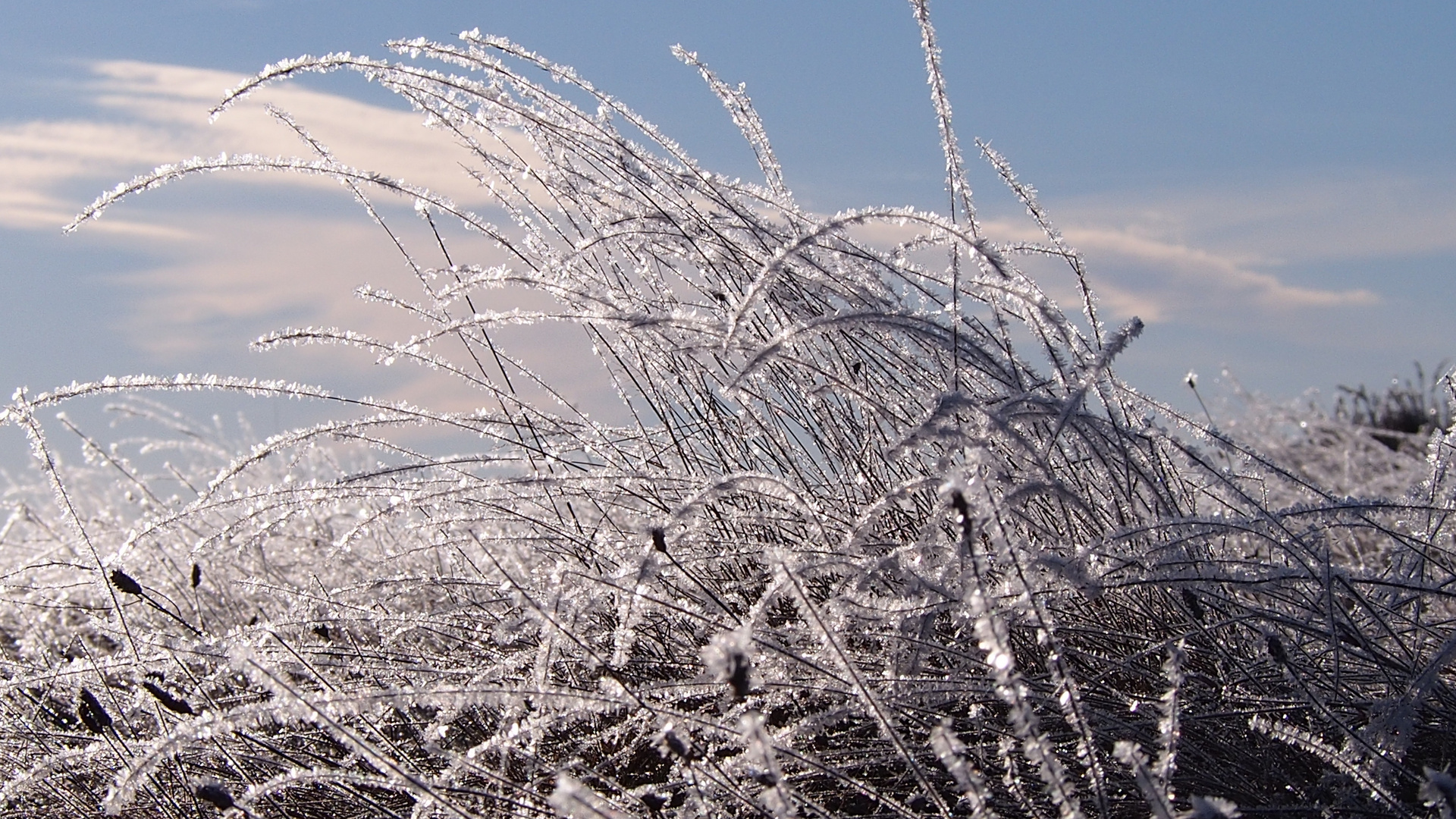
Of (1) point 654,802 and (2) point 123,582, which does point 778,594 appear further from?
(2) point 123,582

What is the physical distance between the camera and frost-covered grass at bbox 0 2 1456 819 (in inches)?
51.3

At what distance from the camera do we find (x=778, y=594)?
1.49m

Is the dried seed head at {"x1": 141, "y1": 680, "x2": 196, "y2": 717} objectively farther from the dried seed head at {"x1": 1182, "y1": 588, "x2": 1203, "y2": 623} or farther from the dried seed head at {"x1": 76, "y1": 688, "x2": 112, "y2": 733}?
the dried seed head at {"x1": 1182, "y1": 588, "x2": 1203, "y2": 623}

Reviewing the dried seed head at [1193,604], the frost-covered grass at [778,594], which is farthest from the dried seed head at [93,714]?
the dried seed head at [1193,604]

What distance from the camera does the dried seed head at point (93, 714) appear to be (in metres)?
1.54

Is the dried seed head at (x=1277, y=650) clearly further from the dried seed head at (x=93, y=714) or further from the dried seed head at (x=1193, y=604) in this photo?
the dried seed head at (x=93, y=714)

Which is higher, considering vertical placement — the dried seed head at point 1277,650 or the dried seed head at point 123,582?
the dried seed head at point 123,582

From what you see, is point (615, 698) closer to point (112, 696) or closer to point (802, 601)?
point (802, 601)

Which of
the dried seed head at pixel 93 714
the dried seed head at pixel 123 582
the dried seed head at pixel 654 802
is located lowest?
the dried seed head at pixel 654 802

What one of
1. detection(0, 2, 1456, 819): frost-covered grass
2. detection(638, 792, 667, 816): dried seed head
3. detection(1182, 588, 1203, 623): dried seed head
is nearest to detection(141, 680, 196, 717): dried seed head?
detection(0, 2, 1456, 819): frost-covered grass

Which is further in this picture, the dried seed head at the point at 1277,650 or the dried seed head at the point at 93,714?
the dried seed head at the point at 93,714

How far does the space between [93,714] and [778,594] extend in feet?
3.12

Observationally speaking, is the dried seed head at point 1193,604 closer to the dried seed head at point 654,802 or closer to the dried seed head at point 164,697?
the dried seed head at point 654,802

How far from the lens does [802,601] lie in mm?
1057
